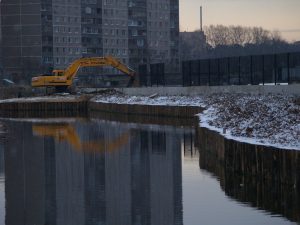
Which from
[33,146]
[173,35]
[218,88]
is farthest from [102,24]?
[33,146]

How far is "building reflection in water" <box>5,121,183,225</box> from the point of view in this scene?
875 inches

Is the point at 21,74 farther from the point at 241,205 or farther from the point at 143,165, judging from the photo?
the point at 241,205

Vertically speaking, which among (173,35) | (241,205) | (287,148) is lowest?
(241,205)

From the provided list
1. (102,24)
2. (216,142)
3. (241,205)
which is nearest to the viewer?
(241,205)

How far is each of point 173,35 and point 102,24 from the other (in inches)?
847

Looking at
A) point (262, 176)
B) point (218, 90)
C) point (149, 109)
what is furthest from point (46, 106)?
point (262, 176)

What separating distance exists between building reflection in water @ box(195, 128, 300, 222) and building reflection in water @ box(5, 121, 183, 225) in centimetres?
196

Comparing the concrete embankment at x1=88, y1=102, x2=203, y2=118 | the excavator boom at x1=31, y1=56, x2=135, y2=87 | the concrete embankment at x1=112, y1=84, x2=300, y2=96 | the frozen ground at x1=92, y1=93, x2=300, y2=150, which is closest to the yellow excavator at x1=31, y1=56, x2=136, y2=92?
the excavator boom at x1=31, y1=56, x2=135, y2=87

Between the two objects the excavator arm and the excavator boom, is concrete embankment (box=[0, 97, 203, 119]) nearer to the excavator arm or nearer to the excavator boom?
the excavator boom

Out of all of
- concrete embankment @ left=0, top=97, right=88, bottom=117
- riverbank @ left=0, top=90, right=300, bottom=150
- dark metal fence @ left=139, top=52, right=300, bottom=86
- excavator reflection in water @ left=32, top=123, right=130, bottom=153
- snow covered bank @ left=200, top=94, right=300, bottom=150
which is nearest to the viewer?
snow covered bank @ left=200, top=94, right=300, bottom=150

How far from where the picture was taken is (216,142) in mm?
33125

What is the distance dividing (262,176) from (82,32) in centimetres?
13377

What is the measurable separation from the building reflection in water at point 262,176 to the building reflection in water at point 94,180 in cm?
196

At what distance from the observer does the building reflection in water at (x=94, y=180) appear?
22.2 metres
